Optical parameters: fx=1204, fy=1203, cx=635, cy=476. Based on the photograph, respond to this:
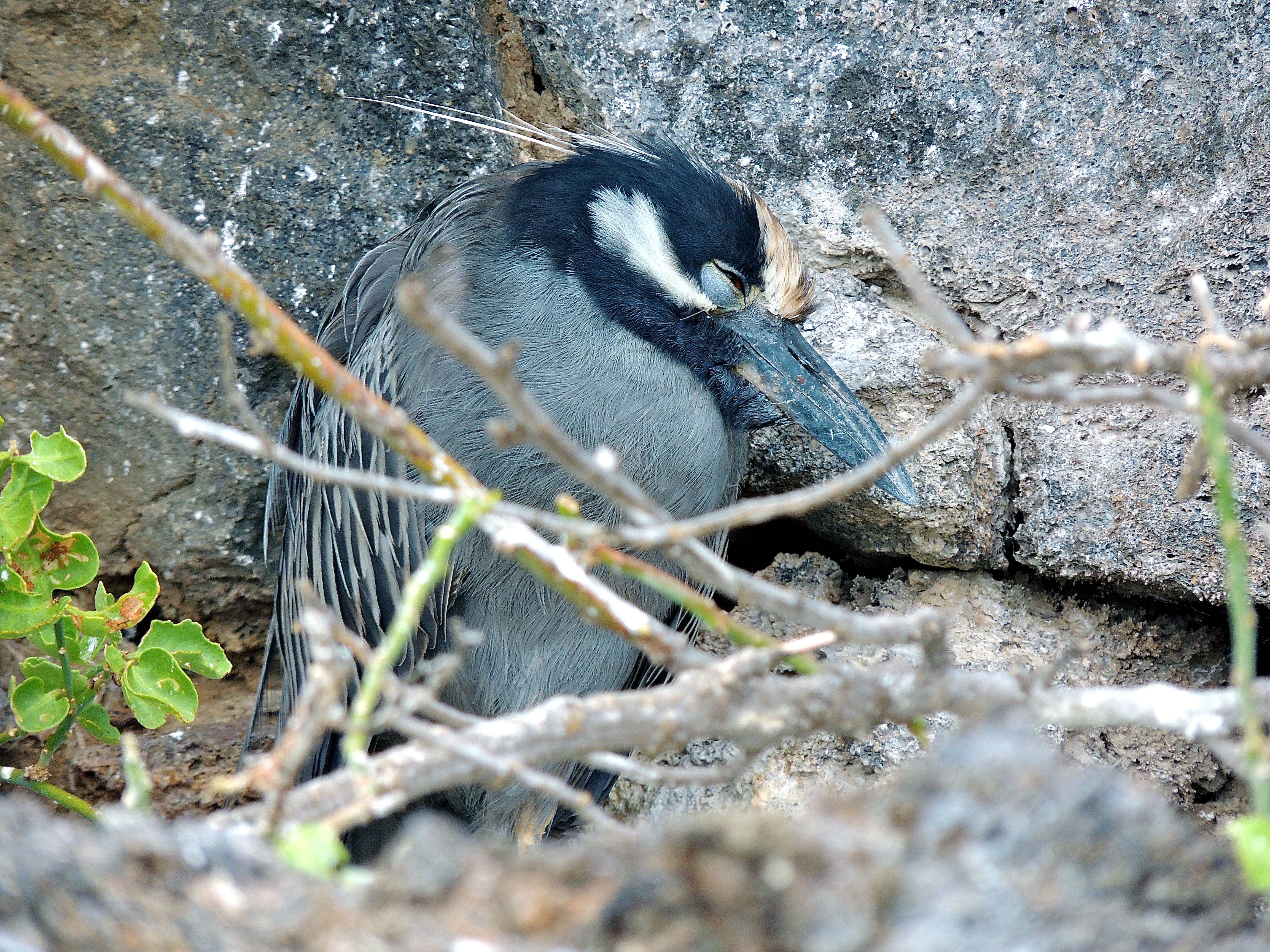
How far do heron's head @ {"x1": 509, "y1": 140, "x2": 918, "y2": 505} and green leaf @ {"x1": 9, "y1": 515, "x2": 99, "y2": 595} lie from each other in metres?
0.76

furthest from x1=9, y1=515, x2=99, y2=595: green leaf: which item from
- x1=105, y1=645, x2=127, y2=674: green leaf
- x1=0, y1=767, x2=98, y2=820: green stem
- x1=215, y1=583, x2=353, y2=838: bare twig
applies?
x1=215, y1=583, x2=353, y2=838: bare twig

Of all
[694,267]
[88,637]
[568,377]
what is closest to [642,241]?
[694,267]

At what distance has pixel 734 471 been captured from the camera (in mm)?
1938

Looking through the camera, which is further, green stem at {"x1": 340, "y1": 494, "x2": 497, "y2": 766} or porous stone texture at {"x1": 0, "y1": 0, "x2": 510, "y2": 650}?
porous stone texture at {"x1": 0, "y1": 0, "x2": 510, "y2": 650}

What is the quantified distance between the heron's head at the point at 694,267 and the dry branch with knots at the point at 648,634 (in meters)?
0.83

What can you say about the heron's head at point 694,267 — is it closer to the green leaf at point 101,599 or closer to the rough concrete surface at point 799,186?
the rough concrete surface at point 799,186

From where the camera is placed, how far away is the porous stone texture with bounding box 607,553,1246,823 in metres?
1.84

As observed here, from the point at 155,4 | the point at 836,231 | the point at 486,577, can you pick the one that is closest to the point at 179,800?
the point at 486,577

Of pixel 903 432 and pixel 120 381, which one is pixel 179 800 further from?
pixel 903 432

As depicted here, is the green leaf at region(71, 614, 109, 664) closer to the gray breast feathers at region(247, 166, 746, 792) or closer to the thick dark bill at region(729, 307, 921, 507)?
the gray breast feathers at region(247, 166, 746, 792)

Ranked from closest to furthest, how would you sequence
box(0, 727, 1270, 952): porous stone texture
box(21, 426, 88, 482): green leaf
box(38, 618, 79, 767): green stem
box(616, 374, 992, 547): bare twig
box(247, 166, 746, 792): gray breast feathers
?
1. box(0, 727, 1270, 952): porous stone texture
2. box(616, 374, 992, 547): bare twig
3. box(21, 426, 88, 482): green leaf
4. box(38, 618, 79, 767): green stem
5. box(247, 166, 746, 792): gray breast feathers

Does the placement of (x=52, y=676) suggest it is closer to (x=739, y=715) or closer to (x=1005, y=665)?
(x=739, y=715)

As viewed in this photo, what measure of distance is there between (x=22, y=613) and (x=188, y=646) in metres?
0.21

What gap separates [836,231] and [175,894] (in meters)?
1.60
